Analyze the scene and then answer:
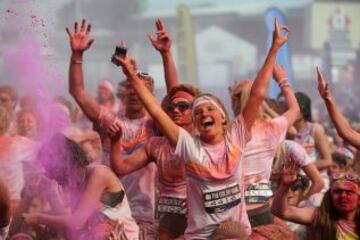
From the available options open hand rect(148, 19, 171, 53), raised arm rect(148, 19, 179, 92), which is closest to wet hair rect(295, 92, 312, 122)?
raised arm rect(148, 19, 179, 92)

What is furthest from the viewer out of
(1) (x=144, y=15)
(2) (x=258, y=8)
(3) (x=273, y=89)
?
(2) (x=258, y=8)

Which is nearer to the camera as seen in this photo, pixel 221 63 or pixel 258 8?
pixel 221 63

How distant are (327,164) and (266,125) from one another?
228cm

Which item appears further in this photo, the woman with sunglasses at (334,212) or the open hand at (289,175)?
the woman with sunglasses at (334,212)

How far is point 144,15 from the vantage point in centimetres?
2041

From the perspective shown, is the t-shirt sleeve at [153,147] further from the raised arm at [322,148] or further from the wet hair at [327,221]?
A: the raised arm at [322,148]

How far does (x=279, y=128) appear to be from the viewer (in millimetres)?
6734

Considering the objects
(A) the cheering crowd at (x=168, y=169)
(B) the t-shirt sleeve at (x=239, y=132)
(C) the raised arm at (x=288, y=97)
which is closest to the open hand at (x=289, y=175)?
(A) the cheering crowd at (x=168, y=169)

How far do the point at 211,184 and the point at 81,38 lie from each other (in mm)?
1138

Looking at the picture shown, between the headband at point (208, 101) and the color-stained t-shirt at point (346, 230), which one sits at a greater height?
the headband at point (208, 101)

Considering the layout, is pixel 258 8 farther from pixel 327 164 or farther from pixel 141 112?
pixel 141 112

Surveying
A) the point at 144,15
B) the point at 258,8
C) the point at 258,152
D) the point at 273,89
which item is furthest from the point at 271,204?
the point at 258,8

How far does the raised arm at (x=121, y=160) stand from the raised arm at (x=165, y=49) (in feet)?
2.50

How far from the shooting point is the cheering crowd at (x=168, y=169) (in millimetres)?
5719
